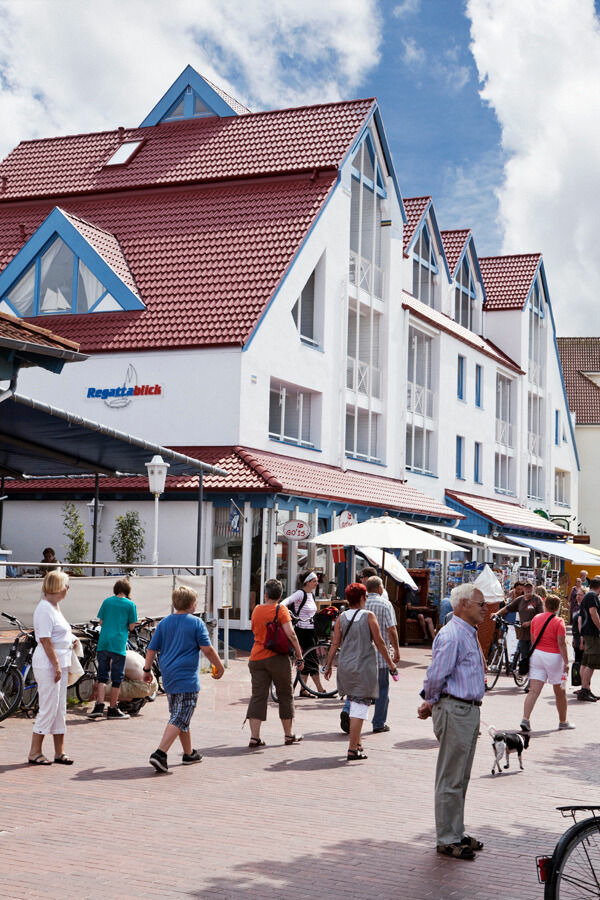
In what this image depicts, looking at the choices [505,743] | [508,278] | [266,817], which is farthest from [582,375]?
[266,817]

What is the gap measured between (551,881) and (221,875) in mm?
2353

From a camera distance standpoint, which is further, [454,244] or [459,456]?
[454,244]

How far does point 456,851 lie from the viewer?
7.33m

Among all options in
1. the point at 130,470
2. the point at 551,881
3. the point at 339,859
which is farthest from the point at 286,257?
the point at 551,881

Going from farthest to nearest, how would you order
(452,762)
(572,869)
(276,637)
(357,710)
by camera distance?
1. (276,637)
2. (357,710)
3. (452,762)
4. (572,869)

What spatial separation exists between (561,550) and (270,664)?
2854cm

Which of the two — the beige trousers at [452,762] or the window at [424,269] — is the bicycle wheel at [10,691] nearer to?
the beige trousers at [452,762]

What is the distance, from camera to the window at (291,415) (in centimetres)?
2616

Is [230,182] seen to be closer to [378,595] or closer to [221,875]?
[378,595]

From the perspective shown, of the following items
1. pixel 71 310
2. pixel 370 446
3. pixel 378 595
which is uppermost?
pixel 71 310

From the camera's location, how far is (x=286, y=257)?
25.7m

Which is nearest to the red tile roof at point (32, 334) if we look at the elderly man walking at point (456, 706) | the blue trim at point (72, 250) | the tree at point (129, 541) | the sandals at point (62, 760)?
the sandals at point (62, 760)

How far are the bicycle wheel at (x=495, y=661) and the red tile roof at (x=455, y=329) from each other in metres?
14.1

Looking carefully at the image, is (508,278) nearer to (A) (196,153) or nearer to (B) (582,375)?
(B) (582,375)
